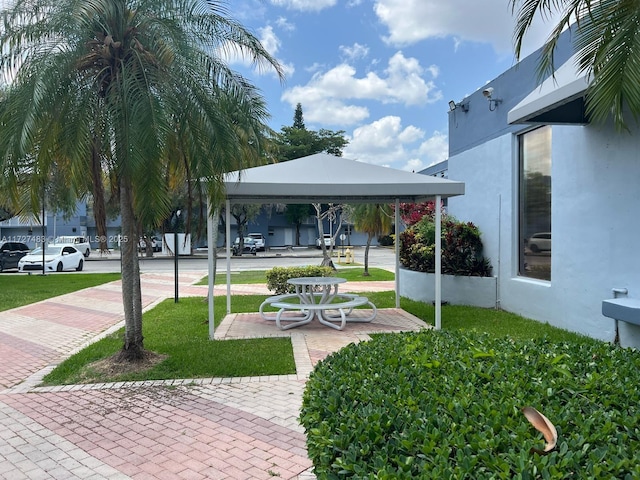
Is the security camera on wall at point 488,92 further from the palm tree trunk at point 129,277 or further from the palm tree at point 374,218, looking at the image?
the palm tree trunk at point 129,277

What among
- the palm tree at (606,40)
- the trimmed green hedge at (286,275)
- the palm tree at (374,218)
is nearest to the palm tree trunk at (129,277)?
the palm tree at (606,40)

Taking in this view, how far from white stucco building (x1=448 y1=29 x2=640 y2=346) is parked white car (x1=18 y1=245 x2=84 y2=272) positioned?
68.1ft

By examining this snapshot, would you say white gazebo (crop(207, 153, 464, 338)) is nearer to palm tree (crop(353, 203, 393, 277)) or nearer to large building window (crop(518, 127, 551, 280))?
large building window (crop(518, 127, 551, 280))

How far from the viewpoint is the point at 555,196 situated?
8289 mm

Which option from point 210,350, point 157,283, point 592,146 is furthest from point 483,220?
point 157,283

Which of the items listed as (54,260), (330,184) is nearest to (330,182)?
(330,184)

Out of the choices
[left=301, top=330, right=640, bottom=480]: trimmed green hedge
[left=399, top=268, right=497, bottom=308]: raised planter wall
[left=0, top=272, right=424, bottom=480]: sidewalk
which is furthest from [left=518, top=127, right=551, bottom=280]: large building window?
[left=301, top=330, right=640, bottom=480]: trimmed green hedge

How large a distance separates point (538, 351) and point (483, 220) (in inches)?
315

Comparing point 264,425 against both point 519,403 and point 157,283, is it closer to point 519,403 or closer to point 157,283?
point 519,403

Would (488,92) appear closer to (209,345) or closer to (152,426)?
(209,345)

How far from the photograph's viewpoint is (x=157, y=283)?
719 inches

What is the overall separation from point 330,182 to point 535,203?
4082 millimetres

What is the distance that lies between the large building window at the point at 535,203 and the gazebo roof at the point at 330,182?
1785 mm

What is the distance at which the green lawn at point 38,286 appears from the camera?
13540mm
